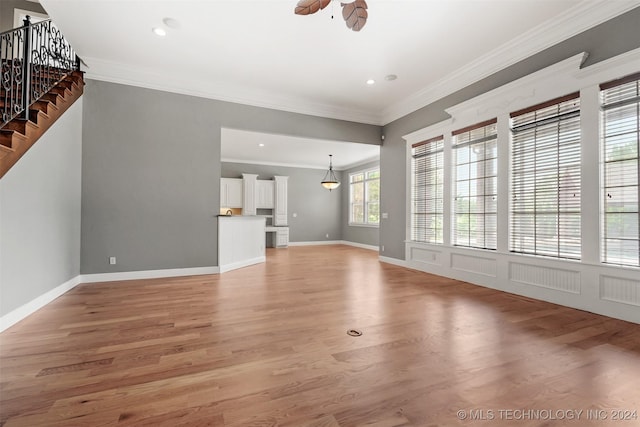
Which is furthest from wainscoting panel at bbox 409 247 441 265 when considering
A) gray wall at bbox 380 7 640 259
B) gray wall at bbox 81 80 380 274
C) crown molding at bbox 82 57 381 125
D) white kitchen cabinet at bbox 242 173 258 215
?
white kitchen cabinet at bbox 242 173 258 215

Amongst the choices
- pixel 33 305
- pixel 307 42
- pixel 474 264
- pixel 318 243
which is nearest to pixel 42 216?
pixel 33 305

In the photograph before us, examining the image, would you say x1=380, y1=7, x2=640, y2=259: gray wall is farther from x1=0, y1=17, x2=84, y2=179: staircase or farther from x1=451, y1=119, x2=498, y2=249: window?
x1=0, y1=17, x2=84, y2=179: staircase

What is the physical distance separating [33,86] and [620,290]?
6966 millimetres

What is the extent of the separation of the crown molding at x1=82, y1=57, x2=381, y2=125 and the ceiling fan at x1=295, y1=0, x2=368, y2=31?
2787 mm

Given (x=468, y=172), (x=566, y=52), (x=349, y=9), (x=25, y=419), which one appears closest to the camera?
(x=25, y=419)

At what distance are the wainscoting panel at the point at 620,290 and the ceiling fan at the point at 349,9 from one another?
3.70 m

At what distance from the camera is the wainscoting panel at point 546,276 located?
10.7 feet

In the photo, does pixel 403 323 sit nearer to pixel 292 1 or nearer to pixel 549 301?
pixel 549 301

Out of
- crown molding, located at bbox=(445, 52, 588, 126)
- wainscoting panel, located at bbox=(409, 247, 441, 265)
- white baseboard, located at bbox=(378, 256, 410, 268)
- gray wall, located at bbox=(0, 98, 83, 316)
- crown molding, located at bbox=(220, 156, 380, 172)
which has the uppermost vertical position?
crown molding, located at bbox=(220, 156, 380, 172)

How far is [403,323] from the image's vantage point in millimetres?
2762

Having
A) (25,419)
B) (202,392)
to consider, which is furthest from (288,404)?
(25,419)

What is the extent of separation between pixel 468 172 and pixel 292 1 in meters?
3.56

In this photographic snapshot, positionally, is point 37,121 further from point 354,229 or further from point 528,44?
point 354,229

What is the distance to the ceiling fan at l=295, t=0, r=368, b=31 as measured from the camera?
2504 mm
